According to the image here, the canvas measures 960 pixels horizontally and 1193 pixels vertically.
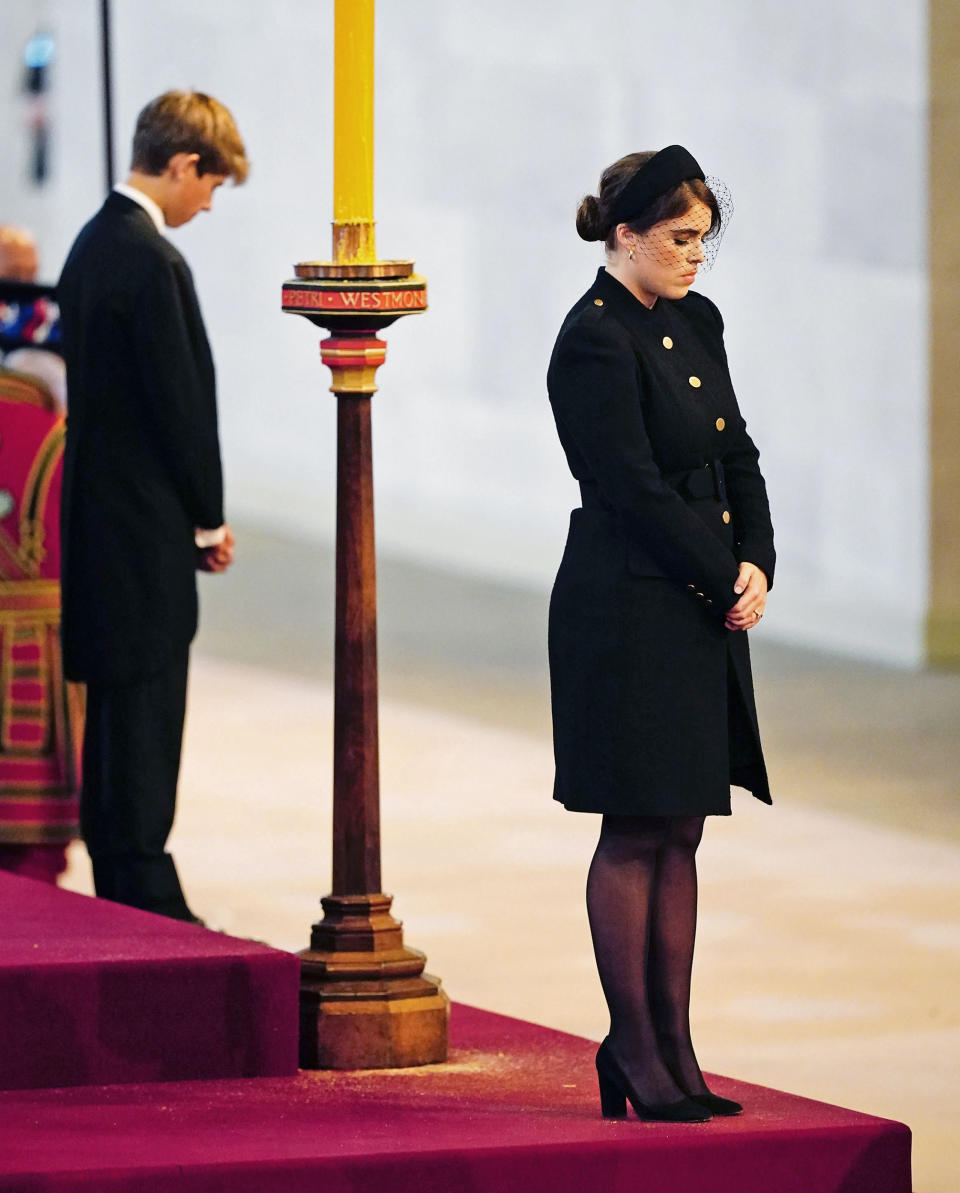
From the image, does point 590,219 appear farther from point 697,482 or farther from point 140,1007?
point 140,1007

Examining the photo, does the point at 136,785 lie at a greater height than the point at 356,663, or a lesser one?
lesser

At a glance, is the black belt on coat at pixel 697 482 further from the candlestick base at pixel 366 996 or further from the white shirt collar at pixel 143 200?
the white shirt collar at pixel 143 200

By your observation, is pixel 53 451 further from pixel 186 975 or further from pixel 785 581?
pixel 785 581

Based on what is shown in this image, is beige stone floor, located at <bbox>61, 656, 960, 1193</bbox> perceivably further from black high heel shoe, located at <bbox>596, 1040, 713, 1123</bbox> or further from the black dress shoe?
black high heel shoe, located at <bbox>596, 1040, 713, 1123</bbox>

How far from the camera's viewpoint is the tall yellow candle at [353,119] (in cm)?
518

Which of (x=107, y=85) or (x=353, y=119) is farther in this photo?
(x=107, y=85)

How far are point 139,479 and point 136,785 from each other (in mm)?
628

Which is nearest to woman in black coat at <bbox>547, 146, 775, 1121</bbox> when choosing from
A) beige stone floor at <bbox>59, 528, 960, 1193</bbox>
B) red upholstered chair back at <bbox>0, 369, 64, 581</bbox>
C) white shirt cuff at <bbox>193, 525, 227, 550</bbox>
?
beige stone floor at <bbox>59, 528, 960, 1193</bbox>

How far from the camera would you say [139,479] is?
6125 mm

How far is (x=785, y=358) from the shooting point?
39.4ft

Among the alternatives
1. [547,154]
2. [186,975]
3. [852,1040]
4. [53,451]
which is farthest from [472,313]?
[186,975]

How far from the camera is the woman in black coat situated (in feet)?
14.9

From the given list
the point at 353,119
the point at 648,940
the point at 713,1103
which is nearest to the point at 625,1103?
the point at 713,1103

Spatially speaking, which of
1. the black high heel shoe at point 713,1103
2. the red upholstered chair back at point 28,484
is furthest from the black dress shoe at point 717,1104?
the red upholstered chair back at point 28,484
